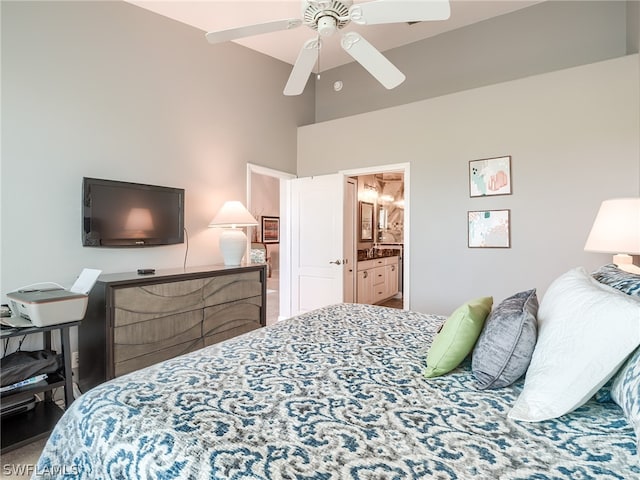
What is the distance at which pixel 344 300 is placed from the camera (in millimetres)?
4254

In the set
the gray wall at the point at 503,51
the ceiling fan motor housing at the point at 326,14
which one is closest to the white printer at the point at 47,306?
the ceiling fan motor housing at the point at 326,14

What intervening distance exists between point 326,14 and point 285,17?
202 centimetres

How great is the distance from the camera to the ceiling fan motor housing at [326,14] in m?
1.78

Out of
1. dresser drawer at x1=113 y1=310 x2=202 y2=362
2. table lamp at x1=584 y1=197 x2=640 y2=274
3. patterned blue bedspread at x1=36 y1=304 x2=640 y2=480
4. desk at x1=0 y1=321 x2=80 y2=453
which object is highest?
table lamp at x1=584 y1=197 x2=640 y2=274

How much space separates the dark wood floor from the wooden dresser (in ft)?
10.6

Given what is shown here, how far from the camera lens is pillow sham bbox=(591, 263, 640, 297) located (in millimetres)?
1176

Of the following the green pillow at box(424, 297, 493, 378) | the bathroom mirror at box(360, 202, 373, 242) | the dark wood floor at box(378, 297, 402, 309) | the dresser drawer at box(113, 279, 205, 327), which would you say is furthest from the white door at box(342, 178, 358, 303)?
the green pillow at box(424, 297, 493, 378)

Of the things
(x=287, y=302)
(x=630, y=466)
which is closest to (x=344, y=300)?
(x=287, y=302)

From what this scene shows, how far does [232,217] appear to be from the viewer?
11.2ft

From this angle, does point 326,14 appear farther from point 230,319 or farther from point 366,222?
point 366,222

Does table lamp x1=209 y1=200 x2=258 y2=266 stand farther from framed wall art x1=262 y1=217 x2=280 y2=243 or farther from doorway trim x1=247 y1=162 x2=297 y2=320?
framed wall art x1=262 y1=217 x2=280 y2=243

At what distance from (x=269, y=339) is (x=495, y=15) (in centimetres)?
419

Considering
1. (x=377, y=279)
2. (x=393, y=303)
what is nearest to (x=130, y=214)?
(x=377, y=279)

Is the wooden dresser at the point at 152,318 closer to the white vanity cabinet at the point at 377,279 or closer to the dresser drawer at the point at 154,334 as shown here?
the dresser drawer at the point at 154,334
